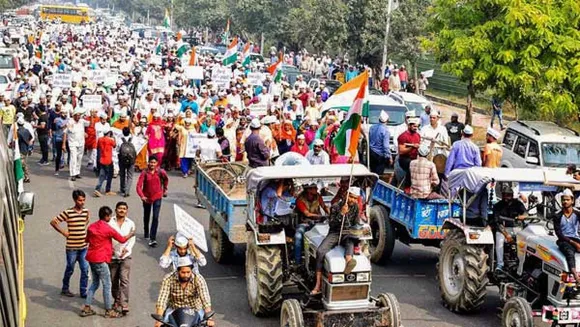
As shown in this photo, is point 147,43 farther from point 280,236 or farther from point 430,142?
point 280,236

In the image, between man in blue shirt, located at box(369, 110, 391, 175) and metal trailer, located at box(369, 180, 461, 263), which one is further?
man in blue shirt, located at box(369, 110, 391, 175)

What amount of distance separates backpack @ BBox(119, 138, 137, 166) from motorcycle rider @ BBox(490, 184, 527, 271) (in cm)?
962

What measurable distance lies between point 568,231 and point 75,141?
13.2 meters

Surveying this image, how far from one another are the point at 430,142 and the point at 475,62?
6.95 m

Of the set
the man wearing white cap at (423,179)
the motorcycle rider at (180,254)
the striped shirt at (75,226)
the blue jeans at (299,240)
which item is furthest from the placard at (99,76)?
the motorcycle rider at (180,254)

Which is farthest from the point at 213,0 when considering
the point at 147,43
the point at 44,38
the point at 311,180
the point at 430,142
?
the point at 311,180

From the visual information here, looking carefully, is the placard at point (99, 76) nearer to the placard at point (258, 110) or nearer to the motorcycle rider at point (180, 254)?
the placard at point (258, 110)

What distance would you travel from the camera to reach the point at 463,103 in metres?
39.1

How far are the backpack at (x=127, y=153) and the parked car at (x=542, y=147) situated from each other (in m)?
8.58

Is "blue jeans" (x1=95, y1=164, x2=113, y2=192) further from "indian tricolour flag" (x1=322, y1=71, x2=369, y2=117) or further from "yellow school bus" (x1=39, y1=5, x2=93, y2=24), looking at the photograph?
"yellow school bus" (x1=39, y1=5, x2=93, y2=24)

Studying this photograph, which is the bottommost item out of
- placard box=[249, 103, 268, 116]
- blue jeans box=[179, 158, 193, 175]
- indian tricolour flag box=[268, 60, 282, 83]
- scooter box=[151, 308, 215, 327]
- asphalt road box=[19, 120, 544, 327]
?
asphalt road box=[19, 120, 544, 327]

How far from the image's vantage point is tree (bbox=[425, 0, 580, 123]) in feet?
71.2

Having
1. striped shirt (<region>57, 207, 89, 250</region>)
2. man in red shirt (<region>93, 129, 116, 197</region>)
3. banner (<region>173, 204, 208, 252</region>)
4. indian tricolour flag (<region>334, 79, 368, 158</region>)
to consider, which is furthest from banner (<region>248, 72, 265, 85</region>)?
banner (<region>173, 204, 208, 252</region>)

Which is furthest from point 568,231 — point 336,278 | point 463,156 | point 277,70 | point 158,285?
point 277,70
